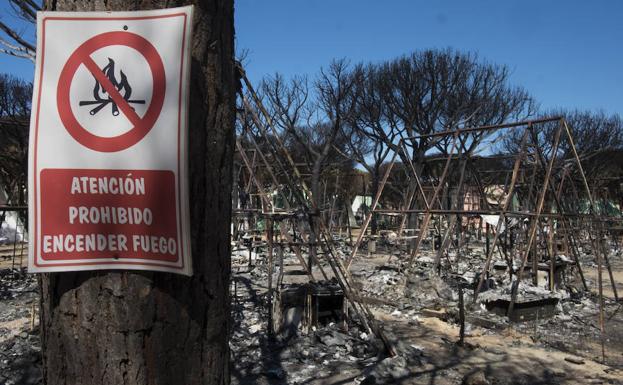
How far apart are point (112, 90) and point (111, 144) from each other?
14cm

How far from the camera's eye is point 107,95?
139 cm

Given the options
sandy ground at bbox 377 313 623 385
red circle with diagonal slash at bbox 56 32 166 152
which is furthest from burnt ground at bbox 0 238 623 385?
red circle with diagonal slash at bbox 56 32 166 152

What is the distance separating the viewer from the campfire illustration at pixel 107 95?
4.53 ft

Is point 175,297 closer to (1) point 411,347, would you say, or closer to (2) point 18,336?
(1) point 411,347

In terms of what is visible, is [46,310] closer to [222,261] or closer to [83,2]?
[222,261]

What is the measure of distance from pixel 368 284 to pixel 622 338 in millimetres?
5390

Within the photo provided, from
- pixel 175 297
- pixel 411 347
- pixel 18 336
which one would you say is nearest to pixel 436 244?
pixel 411 347

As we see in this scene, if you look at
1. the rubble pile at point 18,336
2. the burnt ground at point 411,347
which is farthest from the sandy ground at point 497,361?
the rubble pile at point 18,336

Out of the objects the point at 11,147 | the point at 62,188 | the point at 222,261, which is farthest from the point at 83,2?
the point at 11,147

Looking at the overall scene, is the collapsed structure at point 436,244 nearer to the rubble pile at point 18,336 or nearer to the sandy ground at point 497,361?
the sandy ground at point 497,361

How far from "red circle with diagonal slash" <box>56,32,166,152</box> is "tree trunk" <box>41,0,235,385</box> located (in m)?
0.09

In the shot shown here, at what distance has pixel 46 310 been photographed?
1426mm

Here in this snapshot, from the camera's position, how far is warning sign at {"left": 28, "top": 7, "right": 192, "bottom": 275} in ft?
4.47

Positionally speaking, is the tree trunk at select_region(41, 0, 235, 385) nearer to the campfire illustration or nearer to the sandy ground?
the campfire illustration
